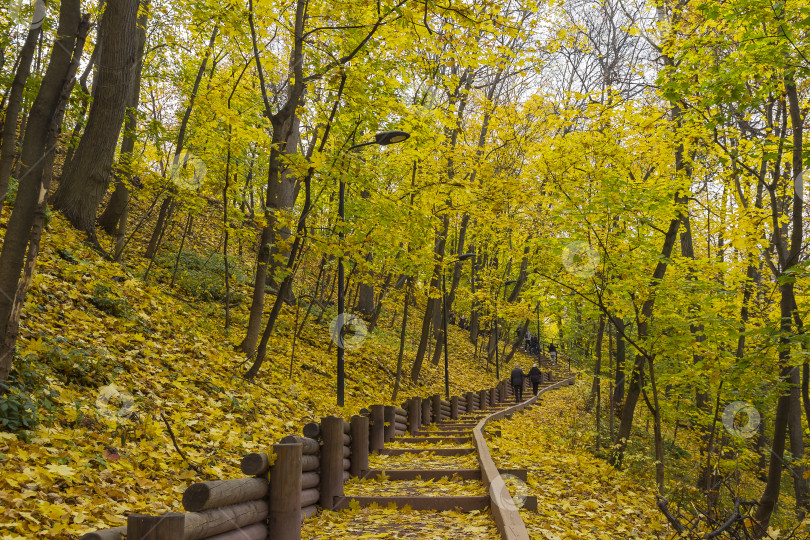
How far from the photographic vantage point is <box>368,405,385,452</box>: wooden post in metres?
8.48

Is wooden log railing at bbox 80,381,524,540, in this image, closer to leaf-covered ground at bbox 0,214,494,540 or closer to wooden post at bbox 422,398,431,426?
leaf-covered ground at bbox 0,214,494,540

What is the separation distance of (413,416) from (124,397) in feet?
22.5

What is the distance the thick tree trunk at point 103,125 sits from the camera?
11281 millimetres

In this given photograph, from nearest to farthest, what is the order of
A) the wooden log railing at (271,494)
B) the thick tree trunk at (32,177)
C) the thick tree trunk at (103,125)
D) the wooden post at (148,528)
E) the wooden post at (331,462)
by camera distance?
the wooden post at (148,528) → the wooden log railing at (271,494) → the thick tree trunk at (32,177) → the wooden post at (331,462) → the thick tree trunk at (103,125)

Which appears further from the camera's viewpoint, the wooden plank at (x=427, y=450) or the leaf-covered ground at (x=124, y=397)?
the wooden plank at (x=427, y=450)

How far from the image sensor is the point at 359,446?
707cm

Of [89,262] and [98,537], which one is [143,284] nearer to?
[89,262]

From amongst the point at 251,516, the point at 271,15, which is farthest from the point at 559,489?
the point at 271,15

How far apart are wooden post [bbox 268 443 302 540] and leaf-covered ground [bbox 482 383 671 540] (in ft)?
7.16

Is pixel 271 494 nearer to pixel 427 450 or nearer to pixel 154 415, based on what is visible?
pixel 154 415

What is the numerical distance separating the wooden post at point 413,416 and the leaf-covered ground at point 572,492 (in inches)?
73.2

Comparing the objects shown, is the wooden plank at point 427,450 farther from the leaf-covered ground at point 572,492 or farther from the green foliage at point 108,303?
the green foliage at point 108,303

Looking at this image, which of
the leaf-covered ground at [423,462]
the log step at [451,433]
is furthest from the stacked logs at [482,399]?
the leaf-covered ground at [423,462]

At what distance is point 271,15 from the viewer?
10.3m
